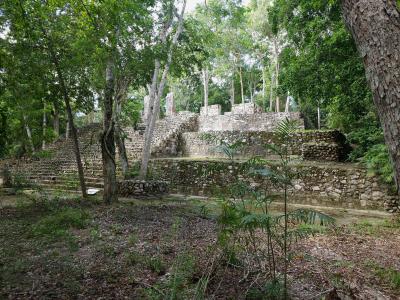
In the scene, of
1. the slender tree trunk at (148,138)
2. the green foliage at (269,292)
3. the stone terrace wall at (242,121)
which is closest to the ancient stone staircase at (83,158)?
the slender tree trunk at (148,138)

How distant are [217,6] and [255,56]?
13.8m

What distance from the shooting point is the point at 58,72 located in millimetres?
7281

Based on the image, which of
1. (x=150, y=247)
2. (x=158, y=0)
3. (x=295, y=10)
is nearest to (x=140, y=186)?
(x=150, y=247)

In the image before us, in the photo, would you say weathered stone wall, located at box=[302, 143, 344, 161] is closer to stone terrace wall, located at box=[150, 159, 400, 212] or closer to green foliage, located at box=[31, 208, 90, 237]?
stone terrace wall, located at box=[150, 159, 400, 212]

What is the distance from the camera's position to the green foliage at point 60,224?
15.1 ft

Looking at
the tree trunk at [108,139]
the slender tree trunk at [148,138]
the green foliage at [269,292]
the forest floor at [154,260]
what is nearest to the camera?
the green foliage at [269,292]

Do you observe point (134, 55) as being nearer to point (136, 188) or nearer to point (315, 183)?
point (136, 188)

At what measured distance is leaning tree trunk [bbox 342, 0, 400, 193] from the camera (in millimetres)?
1627

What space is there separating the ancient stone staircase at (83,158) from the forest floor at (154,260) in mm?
4904

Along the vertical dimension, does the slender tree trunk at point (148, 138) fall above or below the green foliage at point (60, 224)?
above

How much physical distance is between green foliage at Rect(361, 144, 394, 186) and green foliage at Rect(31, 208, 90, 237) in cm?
702

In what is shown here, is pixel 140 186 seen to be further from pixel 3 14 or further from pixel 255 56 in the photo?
pixel 255 56

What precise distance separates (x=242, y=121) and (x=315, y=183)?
877cm

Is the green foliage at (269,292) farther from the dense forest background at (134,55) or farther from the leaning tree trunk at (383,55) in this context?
the dense forest background at (134,55)
